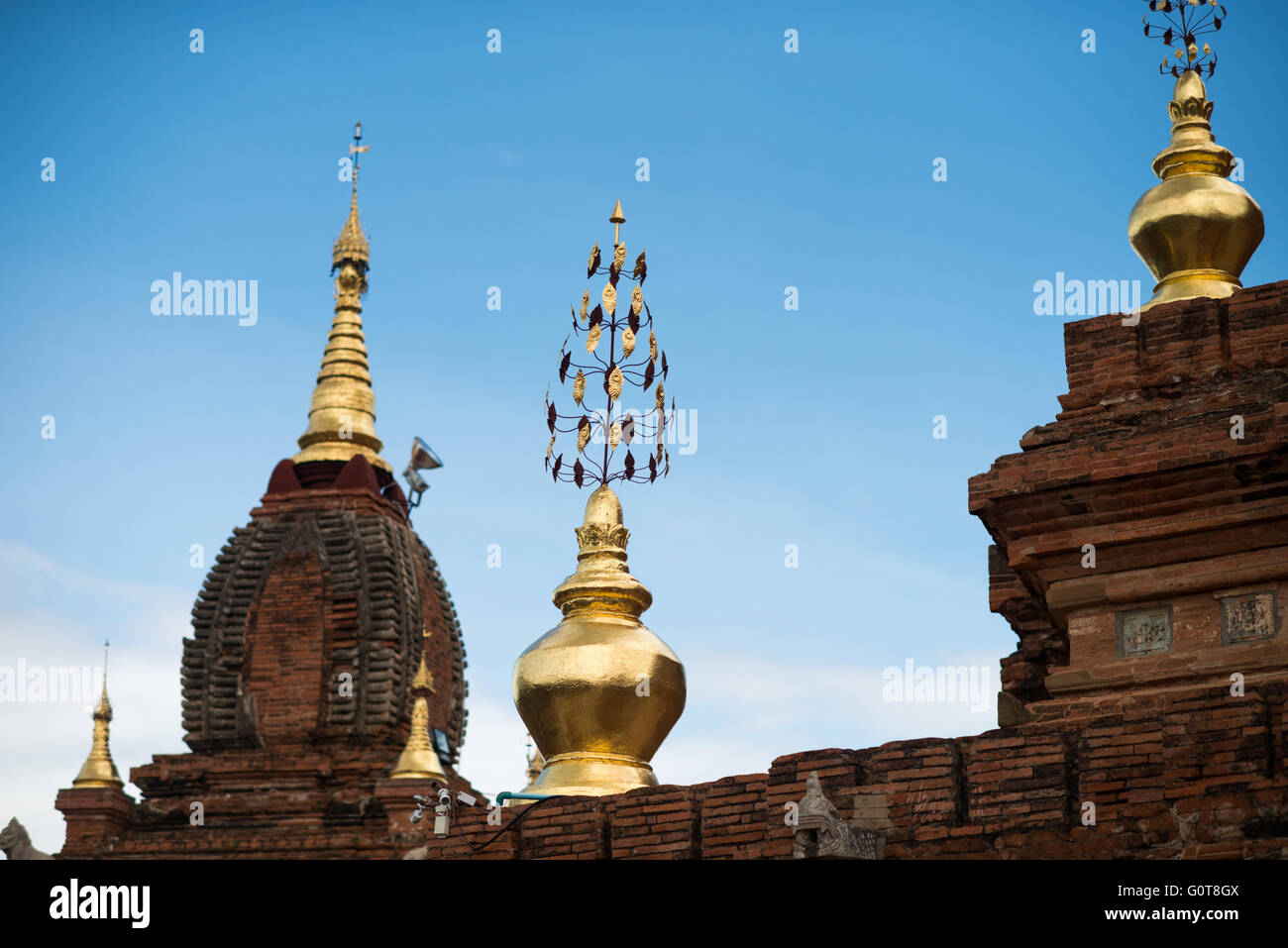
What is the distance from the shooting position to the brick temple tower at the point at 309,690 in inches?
1724

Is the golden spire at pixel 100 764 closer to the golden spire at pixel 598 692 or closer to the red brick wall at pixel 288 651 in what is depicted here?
the red brick wall at pixel 288 651

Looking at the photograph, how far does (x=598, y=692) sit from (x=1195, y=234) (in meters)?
6.01

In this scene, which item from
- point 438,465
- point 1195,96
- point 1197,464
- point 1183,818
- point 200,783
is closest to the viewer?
point 1183,818

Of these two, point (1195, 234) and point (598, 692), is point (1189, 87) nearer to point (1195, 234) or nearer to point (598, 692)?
point (1195, 234)

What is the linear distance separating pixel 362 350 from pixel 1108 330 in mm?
41044

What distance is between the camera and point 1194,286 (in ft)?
52.4

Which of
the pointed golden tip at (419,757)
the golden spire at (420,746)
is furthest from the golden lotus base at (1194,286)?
the golden spire at (420,746)

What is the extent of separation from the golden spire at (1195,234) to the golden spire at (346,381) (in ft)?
121

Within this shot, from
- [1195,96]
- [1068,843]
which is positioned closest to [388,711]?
[1195,96]

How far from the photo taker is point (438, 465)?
5291 centimetres

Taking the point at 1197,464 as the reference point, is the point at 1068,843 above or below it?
below

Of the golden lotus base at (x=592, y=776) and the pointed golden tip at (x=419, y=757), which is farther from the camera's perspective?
the pointed golden tip at (x=419, y=757)

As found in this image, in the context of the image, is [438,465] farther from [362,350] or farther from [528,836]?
[528,836]
